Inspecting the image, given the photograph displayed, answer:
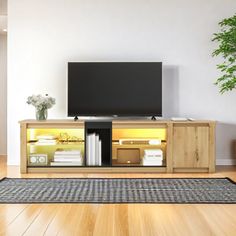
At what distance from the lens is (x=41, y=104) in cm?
480

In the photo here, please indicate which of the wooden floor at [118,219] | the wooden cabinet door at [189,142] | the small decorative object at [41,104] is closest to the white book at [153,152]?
the wooden cabinet door at [189,142]

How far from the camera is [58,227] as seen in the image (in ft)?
8.34

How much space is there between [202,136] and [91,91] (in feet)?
4.61

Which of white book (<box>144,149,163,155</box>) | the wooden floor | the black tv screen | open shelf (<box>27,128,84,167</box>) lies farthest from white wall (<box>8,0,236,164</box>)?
the wooden floor

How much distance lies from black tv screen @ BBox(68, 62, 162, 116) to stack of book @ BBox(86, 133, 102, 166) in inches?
13.6

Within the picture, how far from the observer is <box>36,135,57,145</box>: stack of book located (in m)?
4.74

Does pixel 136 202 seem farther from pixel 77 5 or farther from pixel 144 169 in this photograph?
pixel 77 5

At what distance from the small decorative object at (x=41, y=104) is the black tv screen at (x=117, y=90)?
260mm

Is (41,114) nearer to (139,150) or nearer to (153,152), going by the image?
(139,150)

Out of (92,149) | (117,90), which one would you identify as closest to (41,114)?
(92,149)

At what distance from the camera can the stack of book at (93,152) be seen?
470 cm

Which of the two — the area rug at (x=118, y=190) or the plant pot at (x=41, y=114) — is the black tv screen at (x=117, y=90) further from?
the area rug at (x=118, y=190)

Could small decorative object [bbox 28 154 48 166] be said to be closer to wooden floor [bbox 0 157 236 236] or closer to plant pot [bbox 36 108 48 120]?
plant pot [bbox 36 108 48 120]

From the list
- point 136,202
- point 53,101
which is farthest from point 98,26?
point 136,202
